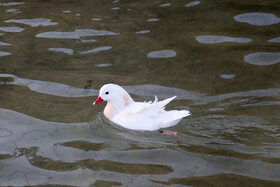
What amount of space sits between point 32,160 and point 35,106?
1.70m

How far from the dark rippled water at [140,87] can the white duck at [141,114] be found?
0.15 m

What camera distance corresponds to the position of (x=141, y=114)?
263 inches

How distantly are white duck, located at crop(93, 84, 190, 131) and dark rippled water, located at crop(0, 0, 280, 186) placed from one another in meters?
0.15

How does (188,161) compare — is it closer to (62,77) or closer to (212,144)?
(212,144)

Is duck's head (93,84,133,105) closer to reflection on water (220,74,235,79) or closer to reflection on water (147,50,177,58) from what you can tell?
reflection on water (220,74,235,79)

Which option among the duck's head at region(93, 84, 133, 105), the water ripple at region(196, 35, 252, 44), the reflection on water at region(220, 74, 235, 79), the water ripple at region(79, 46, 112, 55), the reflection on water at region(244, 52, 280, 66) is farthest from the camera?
the water ripple at region(196, 35, 252, 44)

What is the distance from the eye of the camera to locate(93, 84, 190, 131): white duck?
6.57m

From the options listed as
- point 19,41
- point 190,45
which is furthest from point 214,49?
point 19,41

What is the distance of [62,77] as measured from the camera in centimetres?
839

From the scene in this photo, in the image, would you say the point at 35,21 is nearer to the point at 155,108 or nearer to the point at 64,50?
the point at 64,50

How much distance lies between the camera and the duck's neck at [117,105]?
7016 mm

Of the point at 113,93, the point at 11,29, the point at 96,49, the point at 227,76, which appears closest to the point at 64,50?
the point at 96,49

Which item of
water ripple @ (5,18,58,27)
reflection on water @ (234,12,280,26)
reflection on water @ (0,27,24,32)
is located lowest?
reflection on water @ (234,12,280,26)

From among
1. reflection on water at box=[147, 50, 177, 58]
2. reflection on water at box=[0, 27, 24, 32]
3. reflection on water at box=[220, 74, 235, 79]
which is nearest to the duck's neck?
reflection on water at box=[220, 74, 235, 79]
